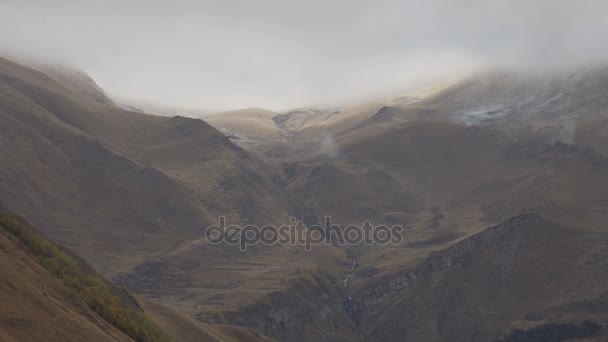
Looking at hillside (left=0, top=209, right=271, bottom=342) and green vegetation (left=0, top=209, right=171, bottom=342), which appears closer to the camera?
hillside (left=0, top=209, right=271, bottom=342)

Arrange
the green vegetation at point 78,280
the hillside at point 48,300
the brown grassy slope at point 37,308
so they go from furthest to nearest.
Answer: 1. the green vegetation at point 78,280
2. the hillside at point 48,300
3. the brown grassy slope at point 37,308

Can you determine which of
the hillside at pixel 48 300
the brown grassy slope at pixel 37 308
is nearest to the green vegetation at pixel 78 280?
the hillside at pixel 48 300

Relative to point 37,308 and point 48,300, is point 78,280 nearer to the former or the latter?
point 48,300

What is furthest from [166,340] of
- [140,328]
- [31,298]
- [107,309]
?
[31,298]

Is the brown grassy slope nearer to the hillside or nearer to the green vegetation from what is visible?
the hillside

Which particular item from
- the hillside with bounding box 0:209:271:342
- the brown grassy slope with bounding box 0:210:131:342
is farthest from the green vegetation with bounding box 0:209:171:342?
the brown grassy slope with bounding box 0:210:131:342

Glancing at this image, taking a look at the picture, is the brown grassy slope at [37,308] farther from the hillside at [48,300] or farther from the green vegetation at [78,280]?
the green vegetation at [78,280]

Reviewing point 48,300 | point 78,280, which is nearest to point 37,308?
point 48,300

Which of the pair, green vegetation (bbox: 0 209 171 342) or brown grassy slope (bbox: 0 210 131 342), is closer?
brown grassy slope (bbox: 0 210 131 342)

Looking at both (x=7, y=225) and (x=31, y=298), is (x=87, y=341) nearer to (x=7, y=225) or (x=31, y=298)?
(x=31, y=298)

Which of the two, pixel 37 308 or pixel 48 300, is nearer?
pixel 37 308

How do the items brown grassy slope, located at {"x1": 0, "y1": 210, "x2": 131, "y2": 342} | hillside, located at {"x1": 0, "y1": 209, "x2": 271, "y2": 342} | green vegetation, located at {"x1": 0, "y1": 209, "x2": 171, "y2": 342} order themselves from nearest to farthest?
brown grassy slope, located at {"x1": 0, "y1": 210, "x2": 131, "y2": 342} → hillside, located at {"x1": 0, "y1": 209, "x2": 271, "y2": 342} → green vegetation, located at {"x1": 0, "y1": 209, "x2": 171, "y2": 342}

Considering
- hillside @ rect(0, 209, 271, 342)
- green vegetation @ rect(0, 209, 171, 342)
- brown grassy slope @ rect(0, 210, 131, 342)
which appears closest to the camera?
brown grassy slope @ rect(0, 210, 131, 342)

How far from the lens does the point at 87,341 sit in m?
117
